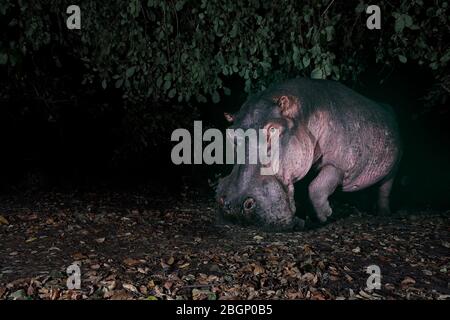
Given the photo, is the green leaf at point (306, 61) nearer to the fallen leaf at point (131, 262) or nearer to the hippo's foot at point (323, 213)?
the hippo's foot at point (323, 213)

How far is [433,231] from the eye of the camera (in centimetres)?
541

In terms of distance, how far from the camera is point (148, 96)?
704 centimetres

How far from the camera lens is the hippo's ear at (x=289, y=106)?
551 cm

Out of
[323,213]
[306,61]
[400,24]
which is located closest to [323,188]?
[323,213]

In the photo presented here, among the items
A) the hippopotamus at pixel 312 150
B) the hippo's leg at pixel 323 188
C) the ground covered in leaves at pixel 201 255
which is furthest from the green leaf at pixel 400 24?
the ground covered in leaves at pixel 201 255

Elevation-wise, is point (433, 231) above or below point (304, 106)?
below

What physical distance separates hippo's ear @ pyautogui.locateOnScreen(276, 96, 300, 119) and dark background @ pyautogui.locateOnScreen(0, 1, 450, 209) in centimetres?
76

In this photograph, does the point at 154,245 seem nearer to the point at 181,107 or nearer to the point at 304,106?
the point at 304,106

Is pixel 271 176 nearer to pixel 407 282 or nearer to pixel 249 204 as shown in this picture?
pixel 249 204

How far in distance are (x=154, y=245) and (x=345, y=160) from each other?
2876 millimetres

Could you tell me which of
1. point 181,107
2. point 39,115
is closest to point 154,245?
point 181,107

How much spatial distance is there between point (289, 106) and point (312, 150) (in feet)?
2.01

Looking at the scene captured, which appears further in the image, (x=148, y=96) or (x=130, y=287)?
(x=148, y=96)
